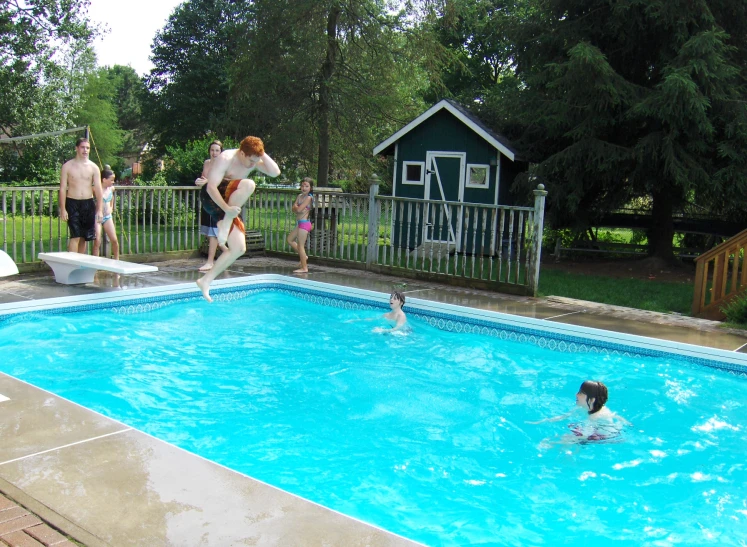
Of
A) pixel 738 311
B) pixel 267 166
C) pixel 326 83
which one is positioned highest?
pixel 326 83

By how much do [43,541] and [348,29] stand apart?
1520 cm

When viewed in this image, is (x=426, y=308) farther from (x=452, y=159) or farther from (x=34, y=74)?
(x=34, y=74)

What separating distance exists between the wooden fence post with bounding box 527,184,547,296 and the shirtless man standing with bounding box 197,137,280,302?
198 inches

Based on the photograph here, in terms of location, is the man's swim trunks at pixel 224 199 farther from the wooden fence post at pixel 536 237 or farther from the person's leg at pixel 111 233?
the wooden fence post at pixel 536 237

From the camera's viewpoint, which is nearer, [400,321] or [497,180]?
[400,321]

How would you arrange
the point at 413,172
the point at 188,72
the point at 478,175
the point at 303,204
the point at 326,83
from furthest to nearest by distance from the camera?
the point at 188,72 → the point at 413,172 → the point at 478,175 → the point at 326,83 → the point at 303,204

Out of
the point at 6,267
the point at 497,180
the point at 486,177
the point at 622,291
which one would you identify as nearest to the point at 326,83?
the point at 486,177

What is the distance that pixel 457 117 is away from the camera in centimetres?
1684

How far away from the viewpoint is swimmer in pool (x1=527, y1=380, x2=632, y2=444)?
5.36m

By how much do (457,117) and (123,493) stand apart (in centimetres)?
1466

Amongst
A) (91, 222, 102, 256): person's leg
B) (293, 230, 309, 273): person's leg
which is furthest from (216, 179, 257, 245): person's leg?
(293, 230, 309, 273): person's leg

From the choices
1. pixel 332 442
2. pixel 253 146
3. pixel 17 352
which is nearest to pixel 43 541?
pixel 332 442

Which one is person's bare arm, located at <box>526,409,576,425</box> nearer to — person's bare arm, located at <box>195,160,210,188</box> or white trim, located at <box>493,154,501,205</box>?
person's bare arm, located at <box>195,160,210,188</box>

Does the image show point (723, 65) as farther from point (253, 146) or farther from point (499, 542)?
point (499, 542)
